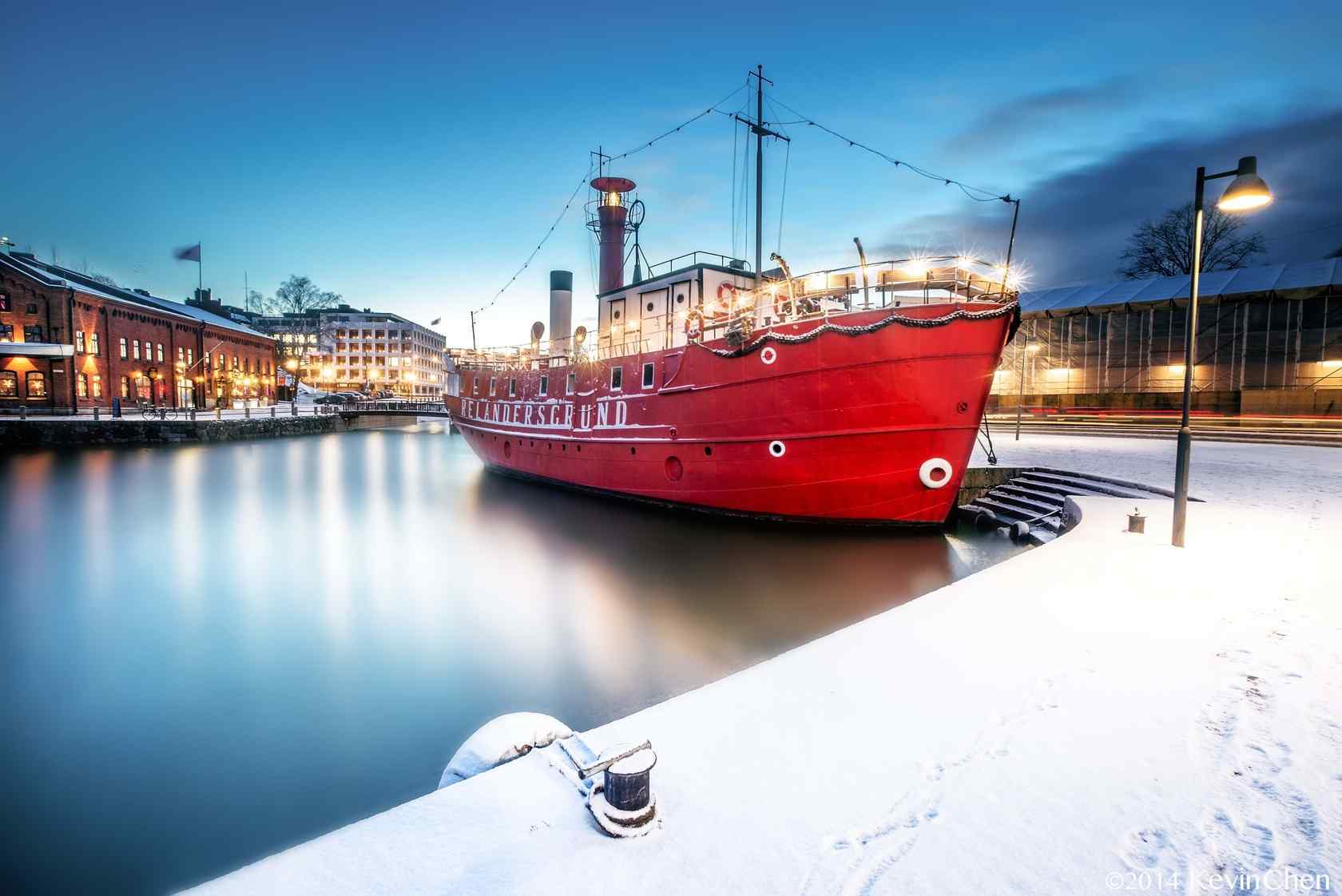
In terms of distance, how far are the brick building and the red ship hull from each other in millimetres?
37498

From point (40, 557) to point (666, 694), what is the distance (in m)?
13.7

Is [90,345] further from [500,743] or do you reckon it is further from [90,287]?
[500,743]

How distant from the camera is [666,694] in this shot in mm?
6477

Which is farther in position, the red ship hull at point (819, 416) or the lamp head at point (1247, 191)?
the red ship hull at point (819, 416)

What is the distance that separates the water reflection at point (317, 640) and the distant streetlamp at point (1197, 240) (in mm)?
3494

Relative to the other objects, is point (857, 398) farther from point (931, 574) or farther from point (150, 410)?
point (150, 410)

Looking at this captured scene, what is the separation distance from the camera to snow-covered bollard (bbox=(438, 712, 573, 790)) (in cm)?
313

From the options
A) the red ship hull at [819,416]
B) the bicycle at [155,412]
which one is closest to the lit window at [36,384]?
the bicycle at [155,412]

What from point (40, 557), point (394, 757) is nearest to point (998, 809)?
point (394, 757)

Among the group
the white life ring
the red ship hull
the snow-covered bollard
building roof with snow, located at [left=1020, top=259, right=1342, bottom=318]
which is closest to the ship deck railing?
the red ship hull

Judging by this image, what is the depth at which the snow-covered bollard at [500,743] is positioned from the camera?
3129 millimetres

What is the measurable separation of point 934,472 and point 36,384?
46.4 m

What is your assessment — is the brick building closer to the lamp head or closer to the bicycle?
the bicycle

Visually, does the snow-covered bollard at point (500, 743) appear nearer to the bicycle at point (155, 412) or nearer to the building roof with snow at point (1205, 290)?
the building roof with snow at point (1205, 290)
